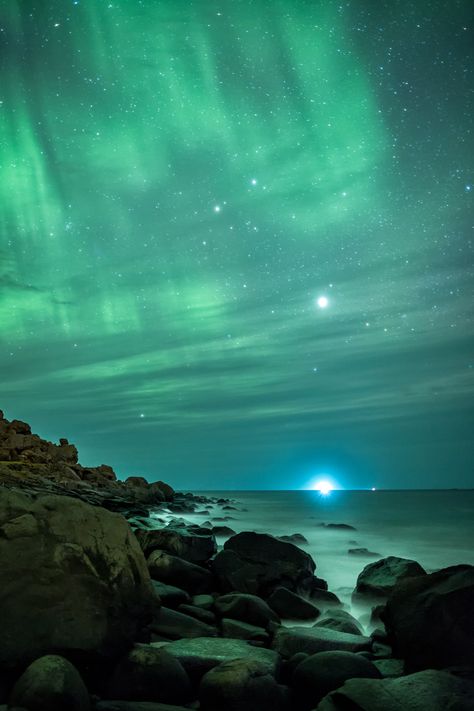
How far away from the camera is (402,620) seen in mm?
5305

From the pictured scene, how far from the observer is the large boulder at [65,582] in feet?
13.2

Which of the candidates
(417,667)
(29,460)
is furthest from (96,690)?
(29,460)

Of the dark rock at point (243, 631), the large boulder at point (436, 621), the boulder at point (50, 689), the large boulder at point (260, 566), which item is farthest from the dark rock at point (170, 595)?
the boulder at point (50, 689)

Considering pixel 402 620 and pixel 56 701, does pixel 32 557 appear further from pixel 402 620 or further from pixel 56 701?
pixel 402 620

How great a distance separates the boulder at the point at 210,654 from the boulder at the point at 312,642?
1.58 ft

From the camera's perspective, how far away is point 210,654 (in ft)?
15.4

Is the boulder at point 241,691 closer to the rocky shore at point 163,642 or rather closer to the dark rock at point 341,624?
the rocky shore at point 163,642

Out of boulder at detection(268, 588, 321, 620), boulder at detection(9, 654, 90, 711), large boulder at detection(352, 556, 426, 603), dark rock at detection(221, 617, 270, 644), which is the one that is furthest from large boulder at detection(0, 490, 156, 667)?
large boulder at detection(352, 556, 426, 603)

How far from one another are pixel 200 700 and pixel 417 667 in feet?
7.52

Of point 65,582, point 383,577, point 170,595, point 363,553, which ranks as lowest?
point 363,553

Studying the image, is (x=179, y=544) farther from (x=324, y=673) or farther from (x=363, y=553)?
(x=363, y=553)

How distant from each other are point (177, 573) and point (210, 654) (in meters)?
3.30

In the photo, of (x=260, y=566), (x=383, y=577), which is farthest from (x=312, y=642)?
(x=383, y=577)

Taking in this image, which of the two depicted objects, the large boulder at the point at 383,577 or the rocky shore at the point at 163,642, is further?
the large boulder at the point at 383,577
